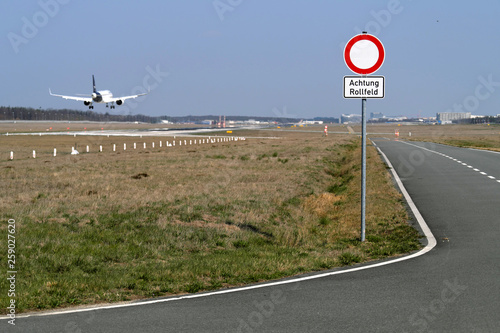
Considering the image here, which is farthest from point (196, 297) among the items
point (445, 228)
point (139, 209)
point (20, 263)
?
point (139, 209)

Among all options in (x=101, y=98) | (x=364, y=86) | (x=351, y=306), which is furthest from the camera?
(x=101, y=98)

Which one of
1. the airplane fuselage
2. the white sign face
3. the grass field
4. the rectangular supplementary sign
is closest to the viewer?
the grass field

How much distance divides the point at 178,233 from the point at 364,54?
17.3 feet

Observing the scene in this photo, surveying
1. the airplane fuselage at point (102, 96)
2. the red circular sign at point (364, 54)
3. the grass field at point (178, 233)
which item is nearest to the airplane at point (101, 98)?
the airplane fuselage at point (102, 96)

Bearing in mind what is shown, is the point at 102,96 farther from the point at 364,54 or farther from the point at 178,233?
the point at 364,54

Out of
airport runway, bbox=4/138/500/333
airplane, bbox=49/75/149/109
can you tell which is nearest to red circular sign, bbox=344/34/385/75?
airport runway, bbox=4/138/500/333

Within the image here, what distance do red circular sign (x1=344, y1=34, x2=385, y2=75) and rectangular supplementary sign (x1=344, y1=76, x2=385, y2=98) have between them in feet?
0.50

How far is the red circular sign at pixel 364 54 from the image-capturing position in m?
10.8

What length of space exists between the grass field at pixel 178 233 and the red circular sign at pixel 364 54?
320 centimetres

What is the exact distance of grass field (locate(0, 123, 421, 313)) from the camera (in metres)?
8.65

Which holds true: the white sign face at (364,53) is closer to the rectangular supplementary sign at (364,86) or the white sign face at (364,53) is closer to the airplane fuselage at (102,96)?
the rectangular supplementary sign at (364,86)

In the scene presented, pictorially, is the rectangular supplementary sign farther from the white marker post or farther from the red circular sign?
the red circular sign

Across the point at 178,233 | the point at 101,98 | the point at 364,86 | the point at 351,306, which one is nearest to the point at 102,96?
the point at 101,98

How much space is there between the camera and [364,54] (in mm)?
10812
